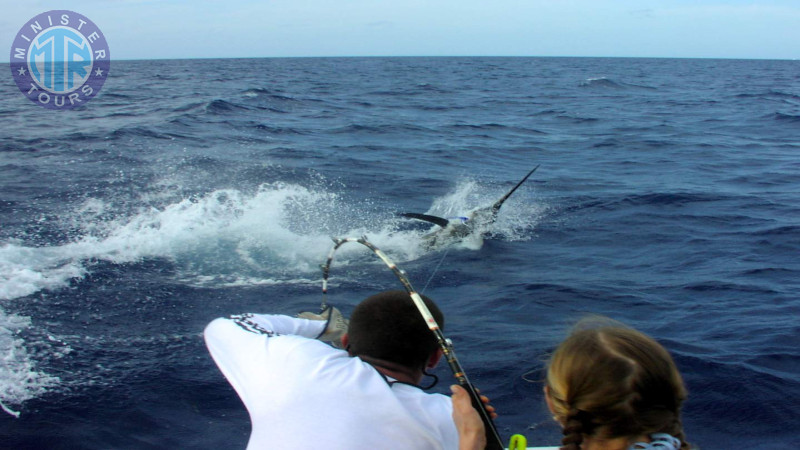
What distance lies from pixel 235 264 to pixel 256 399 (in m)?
5.23

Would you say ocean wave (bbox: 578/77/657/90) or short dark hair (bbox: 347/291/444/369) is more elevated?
ocean wave (bbox: 578/77/657/90)

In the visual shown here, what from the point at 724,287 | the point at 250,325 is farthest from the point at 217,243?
the point at 250,325

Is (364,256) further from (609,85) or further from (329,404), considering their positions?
(609,85)

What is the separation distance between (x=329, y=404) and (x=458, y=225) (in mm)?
7075

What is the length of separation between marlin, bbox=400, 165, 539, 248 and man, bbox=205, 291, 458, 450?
6241mm

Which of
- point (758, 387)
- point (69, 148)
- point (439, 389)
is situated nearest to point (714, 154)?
point (758, 387)

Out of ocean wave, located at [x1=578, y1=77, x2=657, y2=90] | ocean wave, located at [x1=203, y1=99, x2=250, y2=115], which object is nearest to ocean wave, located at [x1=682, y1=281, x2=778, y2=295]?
ocean wave, located at [x1=203, y1=99, x2=250, y2=115]

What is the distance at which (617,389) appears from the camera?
4.42 ft

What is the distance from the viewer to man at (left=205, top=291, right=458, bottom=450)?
1511 millimetres

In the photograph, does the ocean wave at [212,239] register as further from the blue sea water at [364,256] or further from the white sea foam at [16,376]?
the white sea foam at [16,376]

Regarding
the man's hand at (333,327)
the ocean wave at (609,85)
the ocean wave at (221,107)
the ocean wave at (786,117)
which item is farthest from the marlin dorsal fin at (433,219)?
the ocean wave at (609,85)

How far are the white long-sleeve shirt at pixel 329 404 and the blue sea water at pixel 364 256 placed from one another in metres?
0.08

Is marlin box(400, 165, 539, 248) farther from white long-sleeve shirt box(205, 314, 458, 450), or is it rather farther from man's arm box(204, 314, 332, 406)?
white long-sleeve shirt box(205, 314, 458, 450)

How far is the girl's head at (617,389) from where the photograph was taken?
1354 mm
